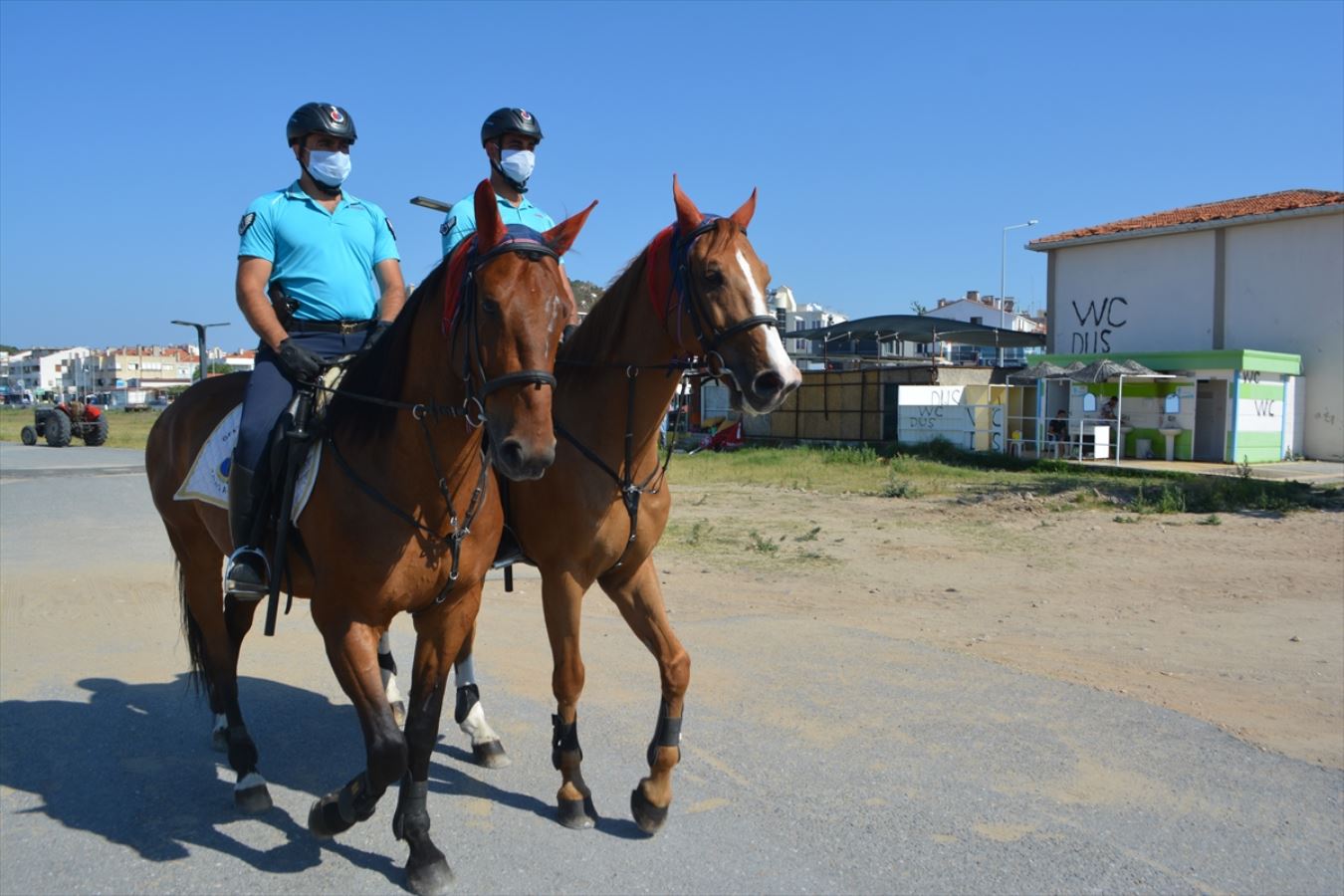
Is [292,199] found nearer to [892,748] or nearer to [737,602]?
[892,748]

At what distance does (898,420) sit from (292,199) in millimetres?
26222

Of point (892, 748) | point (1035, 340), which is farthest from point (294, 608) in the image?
point (1035, 340)

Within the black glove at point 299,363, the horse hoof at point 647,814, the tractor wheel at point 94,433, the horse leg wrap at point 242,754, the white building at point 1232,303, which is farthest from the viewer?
the tractor wheel at point 94,433

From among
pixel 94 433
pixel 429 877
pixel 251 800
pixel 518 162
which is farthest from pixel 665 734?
pixel 94 433

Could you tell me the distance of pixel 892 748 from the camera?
524 cm

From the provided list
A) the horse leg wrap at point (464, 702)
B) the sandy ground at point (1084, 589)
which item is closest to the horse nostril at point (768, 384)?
the horse leg wrap at point (464, 702)

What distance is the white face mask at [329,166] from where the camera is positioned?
4.55 metres

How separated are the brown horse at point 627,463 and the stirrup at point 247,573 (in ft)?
3.52

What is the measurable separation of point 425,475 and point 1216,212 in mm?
32653

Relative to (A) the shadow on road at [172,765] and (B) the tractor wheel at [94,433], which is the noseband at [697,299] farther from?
(B) the tractor wheel at [94,433]

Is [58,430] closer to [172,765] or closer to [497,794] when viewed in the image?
[172,765]

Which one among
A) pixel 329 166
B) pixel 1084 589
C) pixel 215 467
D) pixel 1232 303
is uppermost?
pixel 1232 303

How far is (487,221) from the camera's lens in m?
3.45

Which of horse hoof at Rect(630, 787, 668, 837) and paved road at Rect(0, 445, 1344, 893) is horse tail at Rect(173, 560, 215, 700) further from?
horse hoof at Rect(630, 787, 668, 837)
